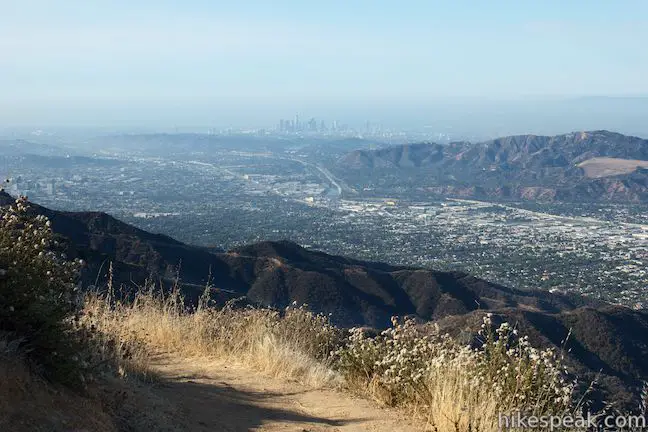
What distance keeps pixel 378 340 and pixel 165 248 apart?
20.9 meters

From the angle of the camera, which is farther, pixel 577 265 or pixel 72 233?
pixel 577 265

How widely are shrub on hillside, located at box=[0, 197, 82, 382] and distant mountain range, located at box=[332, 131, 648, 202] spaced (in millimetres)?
75915

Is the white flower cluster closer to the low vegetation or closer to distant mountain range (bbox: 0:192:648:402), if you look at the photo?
the low vegetation

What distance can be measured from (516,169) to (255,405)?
96.6 meters

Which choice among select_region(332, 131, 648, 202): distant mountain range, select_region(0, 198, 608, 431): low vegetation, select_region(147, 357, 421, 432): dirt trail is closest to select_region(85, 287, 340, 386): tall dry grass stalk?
select_region(0, 198, 608, 431): low vegetation

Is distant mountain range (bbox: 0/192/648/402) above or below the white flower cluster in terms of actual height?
below

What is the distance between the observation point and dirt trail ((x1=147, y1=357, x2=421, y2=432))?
3938 millimetres

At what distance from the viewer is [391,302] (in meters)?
25.2

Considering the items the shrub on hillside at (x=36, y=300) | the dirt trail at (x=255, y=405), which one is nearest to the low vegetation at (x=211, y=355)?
the shrub on hillside at (x=36, y=300)

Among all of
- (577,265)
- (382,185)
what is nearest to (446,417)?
(577,265)

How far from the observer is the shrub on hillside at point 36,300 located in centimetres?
330

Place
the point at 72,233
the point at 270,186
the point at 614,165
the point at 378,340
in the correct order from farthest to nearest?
1. the point at 614,165
2. the point at 270,186
3. the point at 72,233
4. the point at 378,340

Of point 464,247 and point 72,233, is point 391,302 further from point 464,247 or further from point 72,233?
point 464,247

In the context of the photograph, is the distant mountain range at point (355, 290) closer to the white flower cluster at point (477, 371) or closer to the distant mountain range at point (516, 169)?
the white flower cluster at point (477, 371)
